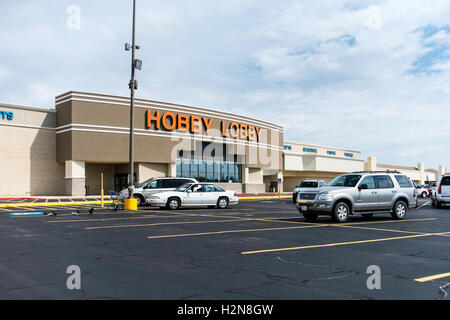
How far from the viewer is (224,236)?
12094mm

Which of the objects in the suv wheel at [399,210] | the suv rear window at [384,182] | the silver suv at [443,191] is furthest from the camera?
the silver suv at [443,191]

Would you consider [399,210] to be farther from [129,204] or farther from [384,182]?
[129,204]

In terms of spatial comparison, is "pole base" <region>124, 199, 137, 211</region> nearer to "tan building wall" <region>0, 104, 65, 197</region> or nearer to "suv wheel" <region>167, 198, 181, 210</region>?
"suv wheel" <region>167, 198, 181, 210</region>

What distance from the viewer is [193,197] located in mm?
24344

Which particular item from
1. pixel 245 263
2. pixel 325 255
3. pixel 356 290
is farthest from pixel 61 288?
pixel 325 255

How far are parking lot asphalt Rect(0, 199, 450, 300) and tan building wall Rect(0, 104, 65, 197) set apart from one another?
28543 millimetres

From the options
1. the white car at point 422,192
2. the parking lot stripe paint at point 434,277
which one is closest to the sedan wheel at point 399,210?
the parking lot stripe paint at point 434,277

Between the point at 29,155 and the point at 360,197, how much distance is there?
34.3m

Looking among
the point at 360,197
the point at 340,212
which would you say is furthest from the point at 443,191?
the point at 340,212

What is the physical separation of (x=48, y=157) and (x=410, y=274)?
1604 inches

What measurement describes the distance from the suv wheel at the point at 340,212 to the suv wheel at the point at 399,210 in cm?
242

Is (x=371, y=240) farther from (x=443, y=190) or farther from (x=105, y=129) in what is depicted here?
(x=105, y=129)

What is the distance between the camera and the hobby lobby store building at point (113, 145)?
4053 cm

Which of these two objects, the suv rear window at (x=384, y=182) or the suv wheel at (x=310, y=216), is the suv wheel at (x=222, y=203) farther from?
the suv rear window at (x=384, y=182)
